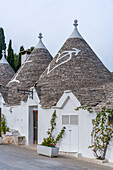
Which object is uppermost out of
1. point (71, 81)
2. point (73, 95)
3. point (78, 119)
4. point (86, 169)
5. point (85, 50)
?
point (85, 50)

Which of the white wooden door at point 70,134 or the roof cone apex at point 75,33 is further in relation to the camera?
the roof cone apex at point 75,33

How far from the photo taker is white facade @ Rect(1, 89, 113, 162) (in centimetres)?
1214

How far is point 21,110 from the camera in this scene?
17703 millimetres

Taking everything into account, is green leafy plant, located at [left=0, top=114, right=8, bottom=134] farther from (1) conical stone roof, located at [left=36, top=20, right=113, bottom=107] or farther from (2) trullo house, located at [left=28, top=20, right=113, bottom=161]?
(1) conical stone roof, located at [left=36, top=20, right=113, bottom=107]

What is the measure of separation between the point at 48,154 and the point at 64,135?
5.85 feet

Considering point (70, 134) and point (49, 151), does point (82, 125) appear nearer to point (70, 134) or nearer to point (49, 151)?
point (70, 134)

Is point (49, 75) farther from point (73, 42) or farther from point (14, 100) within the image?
point (14, 100)

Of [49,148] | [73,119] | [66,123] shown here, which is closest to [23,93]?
[66,123]

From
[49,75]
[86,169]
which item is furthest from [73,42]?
[86,169]

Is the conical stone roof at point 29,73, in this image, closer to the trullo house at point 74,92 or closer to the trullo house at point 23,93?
the trullo house at point 23,93

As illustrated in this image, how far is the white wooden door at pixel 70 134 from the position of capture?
42.9ft

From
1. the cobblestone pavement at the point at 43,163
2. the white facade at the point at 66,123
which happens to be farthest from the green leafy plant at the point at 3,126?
the cobblestone pavement at the point at 43,163

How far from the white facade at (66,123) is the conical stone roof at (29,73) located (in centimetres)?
150

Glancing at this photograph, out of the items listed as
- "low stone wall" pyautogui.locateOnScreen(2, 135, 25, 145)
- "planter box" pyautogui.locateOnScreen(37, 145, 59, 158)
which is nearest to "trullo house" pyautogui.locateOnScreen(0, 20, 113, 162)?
"low stone wall" pyautogui.locateOnScreen(2, 135, 25, 145)
